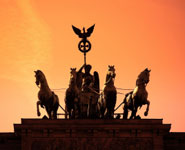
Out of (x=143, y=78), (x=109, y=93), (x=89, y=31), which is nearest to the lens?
(x=109, y=93)

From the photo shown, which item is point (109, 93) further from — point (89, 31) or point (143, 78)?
point (89, 31)

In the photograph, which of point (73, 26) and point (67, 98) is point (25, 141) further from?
point (73, 26)

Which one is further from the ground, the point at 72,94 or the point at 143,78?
the point at 143,78

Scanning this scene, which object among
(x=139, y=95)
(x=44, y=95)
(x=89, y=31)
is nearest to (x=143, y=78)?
(x=139, y=95)

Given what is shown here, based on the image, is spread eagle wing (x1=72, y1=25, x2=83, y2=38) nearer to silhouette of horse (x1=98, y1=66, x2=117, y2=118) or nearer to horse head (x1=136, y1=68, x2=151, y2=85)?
silhouette of horse (x1=98, y1=66, x2=117, y2=118)

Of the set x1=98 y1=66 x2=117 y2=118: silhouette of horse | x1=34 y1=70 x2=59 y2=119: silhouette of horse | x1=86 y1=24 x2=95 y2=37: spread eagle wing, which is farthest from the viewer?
x1=86 y1=24 x2=95 y2=37: spread eagle wing

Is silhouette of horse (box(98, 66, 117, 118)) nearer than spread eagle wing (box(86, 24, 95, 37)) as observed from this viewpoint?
Yes

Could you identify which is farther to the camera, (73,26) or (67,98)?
(73,26)

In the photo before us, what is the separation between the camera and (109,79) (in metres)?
44.1

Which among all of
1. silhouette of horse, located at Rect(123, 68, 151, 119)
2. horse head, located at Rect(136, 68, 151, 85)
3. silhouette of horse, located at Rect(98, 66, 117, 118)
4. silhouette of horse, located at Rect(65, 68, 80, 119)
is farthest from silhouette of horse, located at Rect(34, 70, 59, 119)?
horse head, located at Rect(136, 68, 151, 85)

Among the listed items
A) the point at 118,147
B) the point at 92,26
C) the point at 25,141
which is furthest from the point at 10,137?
the point at 92,26

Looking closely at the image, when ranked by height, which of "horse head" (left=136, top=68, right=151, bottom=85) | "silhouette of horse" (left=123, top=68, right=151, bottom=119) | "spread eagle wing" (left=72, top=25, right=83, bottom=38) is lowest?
"silhouette of horse" (left=123, top=68, right=151, bottom=119)

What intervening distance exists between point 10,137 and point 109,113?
3.94m

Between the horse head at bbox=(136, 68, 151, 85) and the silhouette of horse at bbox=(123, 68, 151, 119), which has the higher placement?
the horse head at bbox=(136, 68, 151, 85)
